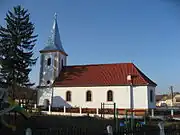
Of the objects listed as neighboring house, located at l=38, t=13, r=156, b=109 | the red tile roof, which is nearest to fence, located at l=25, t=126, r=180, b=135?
neighboring house, located at l=38, t=13, r=156, b=109

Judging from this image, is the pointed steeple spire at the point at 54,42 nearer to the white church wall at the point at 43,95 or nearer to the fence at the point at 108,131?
the white church wall at the point at 43,95

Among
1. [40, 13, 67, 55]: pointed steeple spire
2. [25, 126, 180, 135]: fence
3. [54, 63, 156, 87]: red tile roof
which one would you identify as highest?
[40, 13, 67, 55]: pointed steeple spire

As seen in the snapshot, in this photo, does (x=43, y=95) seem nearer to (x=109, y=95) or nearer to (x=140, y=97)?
(x=109, y=95)

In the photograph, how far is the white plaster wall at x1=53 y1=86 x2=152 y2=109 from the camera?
33.8 meters

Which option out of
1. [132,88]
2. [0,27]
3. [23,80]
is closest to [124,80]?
[132,88]

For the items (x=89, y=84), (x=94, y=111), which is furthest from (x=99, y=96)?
(x=94, y=111)

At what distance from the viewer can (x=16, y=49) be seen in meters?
36.6

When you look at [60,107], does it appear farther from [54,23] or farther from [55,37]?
[54,23]

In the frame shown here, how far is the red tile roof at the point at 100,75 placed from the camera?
35.2 meters

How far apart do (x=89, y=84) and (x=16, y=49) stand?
11.4 m

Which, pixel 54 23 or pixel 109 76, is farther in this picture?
pixel 54 23

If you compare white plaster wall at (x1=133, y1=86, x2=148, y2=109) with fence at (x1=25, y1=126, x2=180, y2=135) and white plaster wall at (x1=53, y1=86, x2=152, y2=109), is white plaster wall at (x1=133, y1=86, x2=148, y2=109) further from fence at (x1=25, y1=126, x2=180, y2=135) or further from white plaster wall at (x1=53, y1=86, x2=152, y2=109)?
fence at (x1=25, y1=126, x2=180, y2=135)

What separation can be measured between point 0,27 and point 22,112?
23940 millimetres

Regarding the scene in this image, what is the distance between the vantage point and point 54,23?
4450cm
